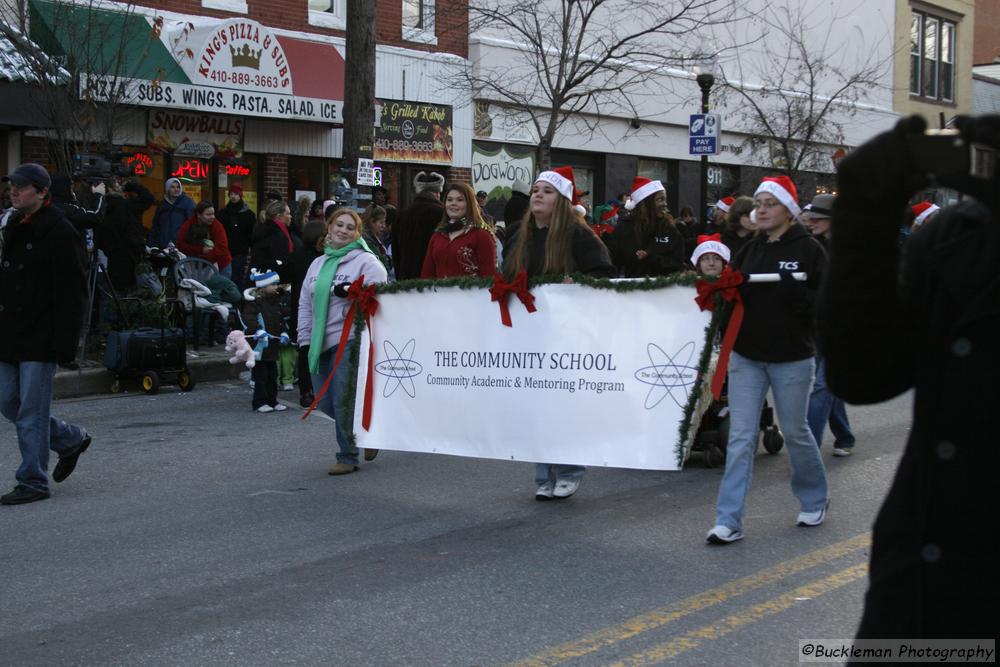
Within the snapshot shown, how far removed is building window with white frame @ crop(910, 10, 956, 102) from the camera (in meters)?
33.7

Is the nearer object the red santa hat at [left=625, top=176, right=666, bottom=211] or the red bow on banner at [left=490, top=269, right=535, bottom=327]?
the red bow on banner at [left=490, top=269, right=535, bottom=327]

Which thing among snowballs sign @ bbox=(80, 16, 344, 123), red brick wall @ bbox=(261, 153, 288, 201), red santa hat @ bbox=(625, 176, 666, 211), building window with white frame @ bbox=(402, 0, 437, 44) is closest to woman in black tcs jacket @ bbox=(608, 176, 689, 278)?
red santa hat @ bbox=(625, 176, 666, 211)

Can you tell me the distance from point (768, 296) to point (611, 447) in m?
1.22

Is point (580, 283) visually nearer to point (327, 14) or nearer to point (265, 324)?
point (265, 324)

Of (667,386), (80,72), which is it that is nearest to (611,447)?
(667,386)

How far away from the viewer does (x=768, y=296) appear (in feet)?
20.4

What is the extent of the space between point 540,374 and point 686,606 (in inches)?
80.0

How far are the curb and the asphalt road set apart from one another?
3.35 m

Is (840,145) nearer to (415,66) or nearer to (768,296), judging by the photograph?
(415,66)

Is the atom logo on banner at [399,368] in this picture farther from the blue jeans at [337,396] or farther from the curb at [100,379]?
the curb at [100,379]

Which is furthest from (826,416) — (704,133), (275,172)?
(275,172)

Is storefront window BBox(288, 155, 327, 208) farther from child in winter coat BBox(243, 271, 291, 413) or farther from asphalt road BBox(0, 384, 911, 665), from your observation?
asphalt road BBox(0, 384, 911, 665)

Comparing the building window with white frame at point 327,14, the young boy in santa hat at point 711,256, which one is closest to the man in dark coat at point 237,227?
the building window with white frame at point 327,14

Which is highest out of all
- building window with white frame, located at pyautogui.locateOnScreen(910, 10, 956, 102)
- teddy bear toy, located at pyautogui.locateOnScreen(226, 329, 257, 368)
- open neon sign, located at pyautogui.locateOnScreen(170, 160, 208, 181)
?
building window with white frame, located at pyautogui.locateOnScreen(910, 10, 956, 102)
